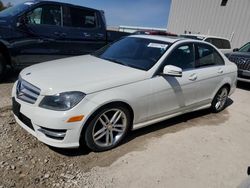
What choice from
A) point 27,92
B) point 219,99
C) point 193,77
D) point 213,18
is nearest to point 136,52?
point 193,77

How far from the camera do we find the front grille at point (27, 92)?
3.32 metres

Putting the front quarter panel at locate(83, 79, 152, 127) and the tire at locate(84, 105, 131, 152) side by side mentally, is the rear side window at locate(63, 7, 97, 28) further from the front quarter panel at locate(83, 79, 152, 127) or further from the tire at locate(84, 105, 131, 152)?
the tire at locate(84, 105, 131, 152)

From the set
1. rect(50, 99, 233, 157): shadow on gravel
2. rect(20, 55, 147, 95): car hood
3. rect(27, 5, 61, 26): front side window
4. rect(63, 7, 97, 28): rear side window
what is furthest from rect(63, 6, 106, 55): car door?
rect(50, 99, 233, 157): shadow on gravel

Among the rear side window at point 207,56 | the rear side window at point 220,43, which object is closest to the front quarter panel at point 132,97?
the rear side window at point 207,56

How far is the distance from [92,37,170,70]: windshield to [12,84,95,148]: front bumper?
1249 millimetres

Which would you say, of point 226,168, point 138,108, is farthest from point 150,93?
point 226,168

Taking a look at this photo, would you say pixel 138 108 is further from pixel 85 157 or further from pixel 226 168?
pixel 226 168

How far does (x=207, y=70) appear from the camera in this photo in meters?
4.98

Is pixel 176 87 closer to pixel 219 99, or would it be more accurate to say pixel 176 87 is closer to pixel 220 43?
pixel 219 99

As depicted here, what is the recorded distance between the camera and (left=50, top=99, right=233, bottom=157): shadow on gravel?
359cm

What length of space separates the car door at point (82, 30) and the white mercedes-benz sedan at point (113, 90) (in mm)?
2324

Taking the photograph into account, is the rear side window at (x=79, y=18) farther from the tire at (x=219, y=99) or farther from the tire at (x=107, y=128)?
the tire at (x=107, y=128)

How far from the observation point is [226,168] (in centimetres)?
364

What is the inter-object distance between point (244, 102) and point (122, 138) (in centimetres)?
460
